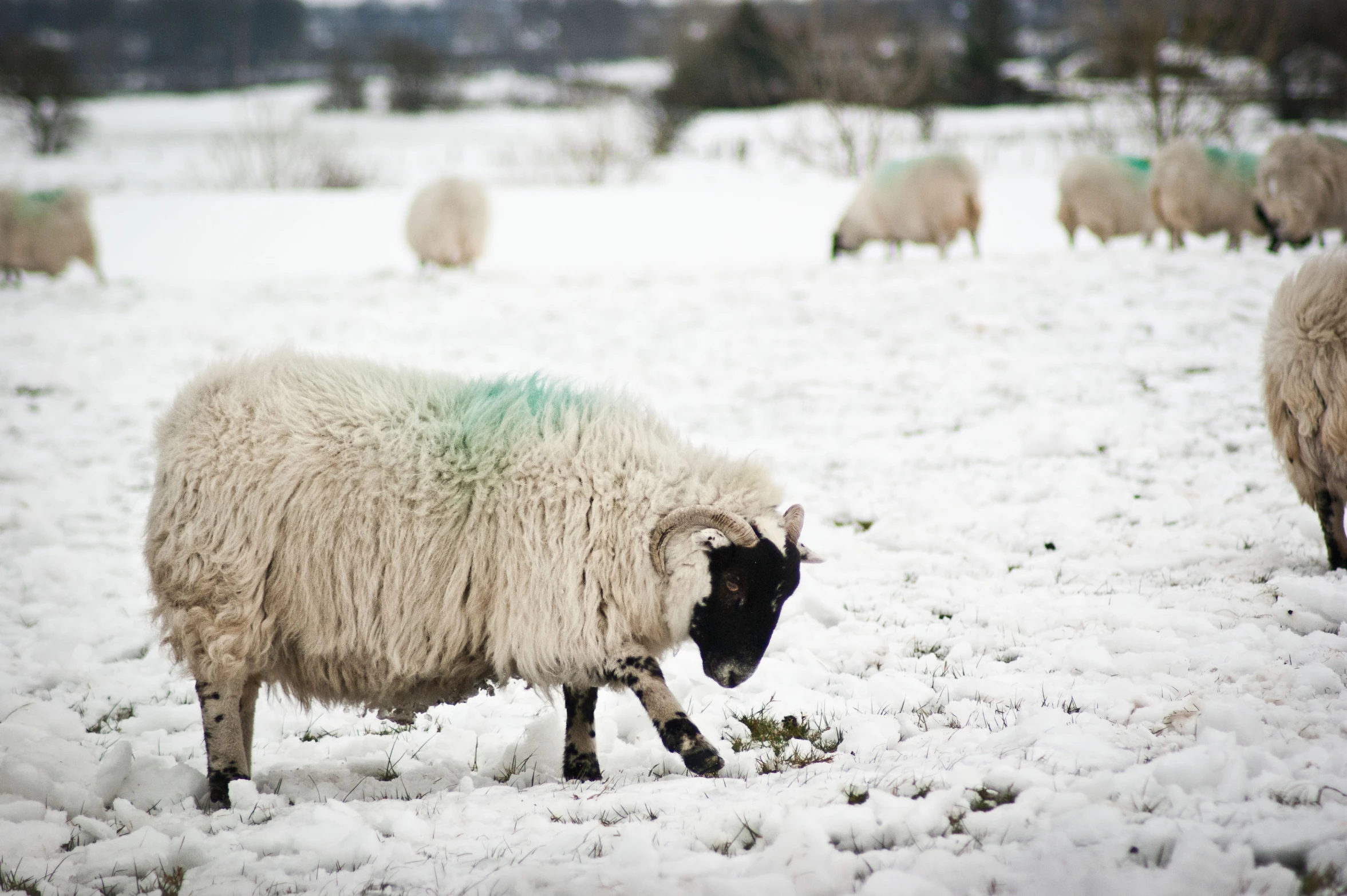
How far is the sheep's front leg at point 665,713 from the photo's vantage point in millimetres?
3070

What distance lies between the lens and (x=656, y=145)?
31.3 m

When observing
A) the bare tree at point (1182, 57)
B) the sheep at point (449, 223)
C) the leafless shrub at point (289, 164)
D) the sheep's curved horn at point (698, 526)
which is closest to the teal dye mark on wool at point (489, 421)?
the sheep's curved horn at point (698, 526)

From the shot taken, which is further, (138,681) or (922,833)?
(138,681)

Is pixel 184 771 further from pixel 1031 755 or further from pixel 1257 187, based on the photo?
pixel 1257 187

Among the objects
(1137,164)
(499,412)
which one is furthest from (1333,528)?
(1137,164)

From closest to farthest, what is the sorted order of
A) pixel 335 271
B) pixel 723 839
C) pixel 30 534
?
pixel 723 839
pixel 30 534
pixel 335 271

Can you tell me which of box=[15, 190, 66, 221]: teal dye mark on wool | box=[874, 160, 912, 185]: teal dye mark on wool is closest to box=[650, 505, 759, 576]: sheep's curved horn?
box=[874, 160, 912, 185]: teal dye mark on wool

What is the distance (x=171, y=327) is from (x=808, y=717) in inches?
425

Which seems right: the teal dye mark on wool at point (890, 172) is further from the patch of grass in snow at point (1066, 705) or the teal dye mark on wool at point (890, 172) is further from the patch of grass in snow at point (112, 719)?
the patch of grass in snow at point (112, 719)

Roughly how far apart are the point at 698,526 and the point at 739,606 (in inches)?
12.9

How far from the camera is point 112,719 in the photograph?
3.80 metres

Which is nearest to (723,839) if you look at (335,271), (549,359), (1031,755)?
(1031,755)

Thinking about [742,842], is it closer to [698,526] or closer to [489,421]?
[698,526]

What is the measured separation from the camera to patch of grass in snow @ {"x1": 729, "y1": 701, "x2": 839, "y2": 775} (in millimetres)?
3193
